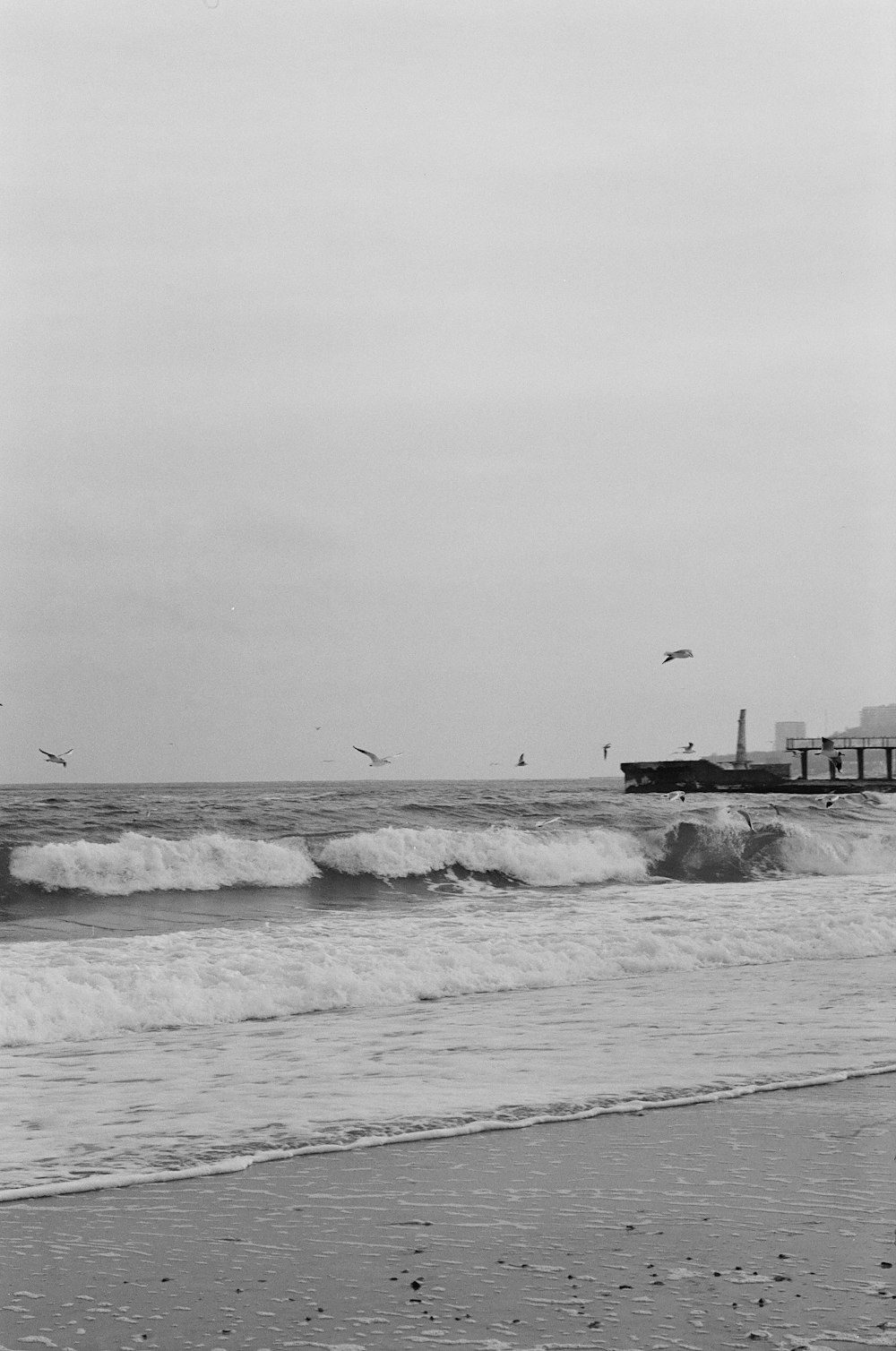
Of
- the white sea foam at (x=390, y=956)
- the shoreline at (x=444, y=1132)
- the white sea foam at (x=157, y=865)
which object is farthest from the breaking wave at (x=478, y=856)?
the shoreline at (x=444, y=1132)

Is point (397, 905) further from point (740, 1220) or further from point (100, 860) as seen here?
point (740, 1220)

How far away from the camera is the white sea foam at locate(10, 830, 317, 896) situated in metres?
22.8

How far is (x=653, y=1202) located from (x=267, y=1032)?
17.2ft

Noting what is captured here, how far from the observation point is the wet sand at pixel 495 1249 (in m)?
4.36

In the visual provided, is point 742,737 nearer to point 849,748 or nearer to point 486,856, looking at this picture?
point 849,748

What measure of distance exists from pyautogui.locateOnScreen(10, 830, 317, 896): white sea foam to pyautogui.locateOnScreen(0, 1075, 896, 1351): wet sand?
16767mm

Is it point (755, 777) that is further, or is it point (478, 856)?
point (755, 777)

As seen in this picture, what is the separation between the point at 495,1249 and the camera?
5.16 metres

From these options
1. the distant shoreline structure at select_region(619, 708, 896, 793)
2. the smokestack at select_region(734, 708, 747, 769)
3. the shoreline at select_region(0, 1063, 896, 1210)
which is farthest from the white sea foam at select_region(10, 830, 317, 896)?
the smokestack at select_region(734, 708, 747, 769)

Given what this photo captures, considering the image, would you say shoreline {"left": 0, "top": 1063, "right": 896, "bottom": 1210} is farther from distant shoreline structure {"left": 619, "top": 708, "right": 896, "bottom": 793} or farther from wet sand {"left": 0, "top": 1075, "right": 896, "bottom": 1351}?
distant shoreline structure {"left": 619, "top": 708, "right": 896, "bottom": 793}

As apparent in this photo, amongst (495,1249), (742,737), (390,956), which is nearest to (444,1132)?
(495,1249)

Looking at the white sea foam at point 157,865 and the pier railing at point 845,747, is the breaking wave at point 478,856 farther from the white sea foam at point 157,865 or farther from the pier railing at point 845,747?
the pier railing at point 845,747

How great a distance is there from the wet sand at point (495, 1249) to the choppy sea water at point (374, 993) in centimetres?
60

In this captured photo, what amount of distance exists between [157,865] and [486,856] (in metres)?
6.32
